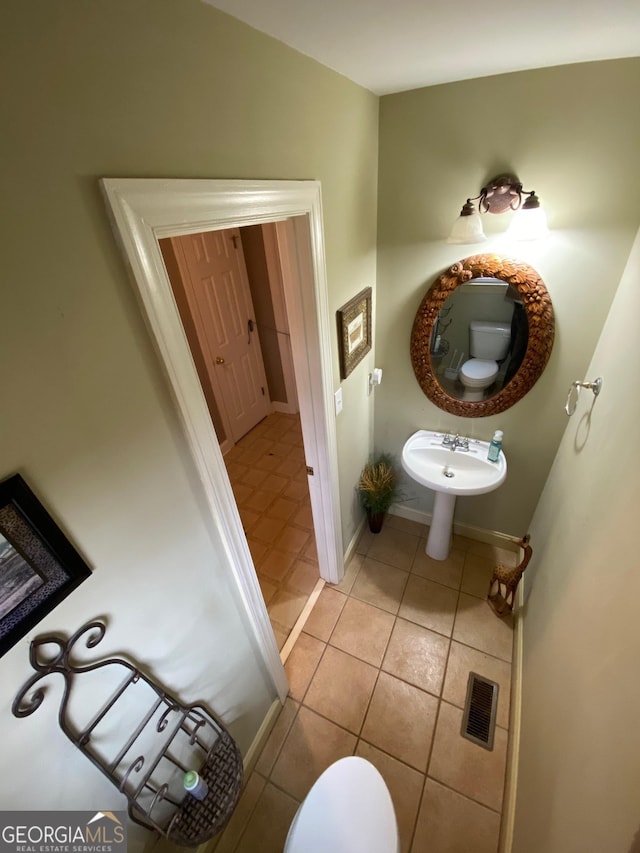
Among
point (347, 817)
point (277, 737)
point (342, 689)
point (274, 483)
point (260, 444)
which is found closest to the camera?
point (347, 817)

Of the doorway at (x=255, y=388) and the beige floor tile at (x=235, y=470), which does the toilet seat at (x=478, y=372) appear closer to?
the doorway at (x=255, y=388)

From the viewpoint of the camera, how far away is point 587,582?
3.57 feet

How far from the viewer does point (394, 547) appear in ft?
7.67

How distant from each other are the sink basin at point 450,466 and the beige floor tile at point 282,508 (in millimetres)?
1022

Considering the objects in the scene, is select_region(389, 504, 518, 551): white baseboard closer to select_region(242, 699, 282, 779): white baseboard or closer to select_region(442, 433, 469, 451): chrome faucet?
select_region(442, 433, 469, 451): chrome faucet

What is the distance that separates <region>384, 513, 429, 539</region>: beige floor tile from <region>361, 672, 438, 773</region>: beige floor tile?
0.92m

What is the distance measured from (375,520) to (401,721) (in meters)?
1.04

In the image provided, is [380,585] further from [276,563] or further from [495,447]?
[495,447]

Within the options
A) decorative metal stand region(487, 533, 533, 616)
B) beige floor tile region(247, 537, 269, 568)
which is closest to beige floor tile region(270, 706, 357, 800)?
beige floor tile region(247, 537, 269, 568)

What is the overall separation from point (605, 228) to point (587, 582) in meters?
1.29

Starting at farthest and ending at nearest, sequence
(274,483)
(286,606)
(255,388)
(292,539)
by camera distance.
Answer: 1. (255,388)
2. (274,483)
3. (292,539)
4. (286,606)

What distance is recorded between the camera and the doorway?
90.4 inches

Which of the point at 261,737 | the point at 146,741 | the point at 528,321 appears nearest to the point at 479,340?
the point at 528,321

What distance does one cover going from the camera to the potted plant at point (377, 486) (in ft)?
7.26
